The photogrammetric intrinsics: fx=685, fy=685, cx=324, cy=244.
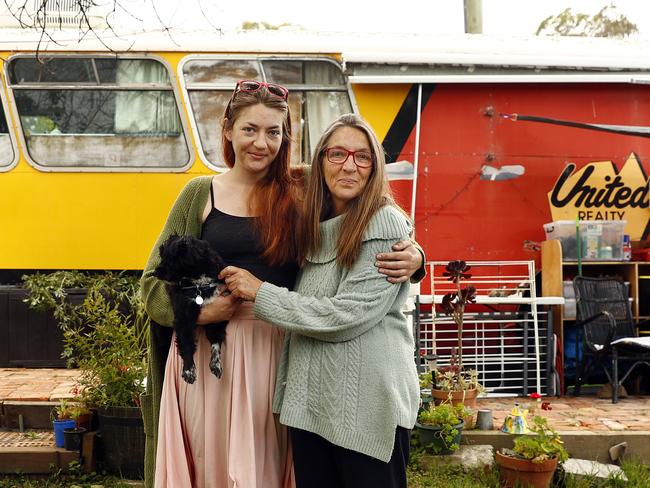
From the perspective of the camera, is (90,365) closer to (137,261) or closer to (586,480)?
(137,261)

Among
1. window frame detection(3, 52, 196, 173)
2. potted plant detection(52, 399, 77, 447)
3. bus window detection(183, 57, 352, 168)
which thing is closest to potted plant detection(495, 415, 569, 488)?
potted plant detection(52, 399, 77, 447)

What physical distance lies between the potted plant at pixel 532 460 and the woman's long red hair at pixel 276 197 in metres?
2.47

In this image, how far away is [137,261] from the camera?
6.36 metres

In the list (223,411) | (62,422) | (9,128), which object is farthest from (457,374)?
(9,128)

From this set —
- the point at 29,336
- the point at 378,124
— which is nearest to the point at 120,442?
the point at 29,336

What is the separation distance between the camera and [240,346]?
2484 millimetres

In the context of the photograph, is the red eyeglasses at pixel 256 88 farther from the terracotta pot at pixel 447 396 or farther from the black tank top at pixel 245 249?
the terracotta pot at pixel 447 396

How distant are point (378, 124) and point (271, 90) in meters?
3.91

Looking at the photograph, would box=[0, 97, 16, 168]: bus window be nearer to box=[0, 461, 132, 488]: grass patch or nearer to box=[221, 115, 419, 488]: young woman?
box=[0, 461, 132, 488]: grass patch

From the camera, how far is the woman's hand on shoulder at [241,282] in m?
2.31

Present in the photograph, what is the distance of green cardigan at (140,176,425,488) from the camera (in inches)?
98.6

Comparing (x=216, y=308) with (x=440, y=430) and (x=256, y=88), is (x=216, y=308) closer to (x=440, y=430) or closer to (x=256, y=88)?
(x=256, y=88)

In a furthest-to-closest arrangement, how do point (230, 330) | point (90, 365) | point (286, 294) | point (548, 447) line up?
point (90, 365), point (548, 447), point (230, 330), point (286, 294)

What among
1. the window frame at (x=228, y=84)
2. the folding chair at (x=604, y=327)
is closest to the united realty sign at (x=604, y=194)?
the folding chair at (x=604, y=327)
